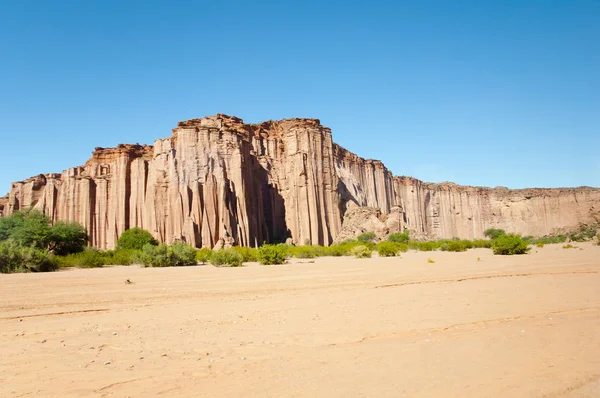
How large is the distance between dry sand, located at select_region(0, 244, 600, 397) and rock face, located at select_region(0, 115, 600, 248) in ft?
128

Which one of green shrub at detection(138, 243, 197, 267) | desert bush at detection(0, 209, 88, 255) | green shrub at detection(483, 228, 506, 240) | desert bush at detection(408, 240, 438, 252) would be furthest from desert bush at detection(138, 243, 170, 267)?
green shrub at detection(483, 228, 506, 240)

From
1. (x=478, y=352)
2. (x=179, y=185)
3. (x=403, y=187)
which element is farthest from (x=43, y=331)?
(x=403, y=187)

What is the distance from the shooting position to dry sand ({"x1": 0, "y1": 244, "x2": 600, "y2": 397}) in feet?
15.5

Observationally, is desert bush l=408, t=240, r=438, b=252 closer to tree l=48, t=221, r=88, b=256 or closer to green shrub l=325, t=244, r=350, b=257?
green shrub l=325, t=244, r=350, b=257

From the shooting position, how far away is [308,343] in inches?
261

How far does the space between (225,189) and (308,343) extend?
46898 millimetres

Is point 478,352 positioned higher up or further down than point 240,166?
further down

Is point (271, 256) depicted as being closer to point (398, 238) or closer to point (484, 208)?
point (398, 238)

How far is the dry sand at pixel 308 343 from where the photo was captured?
473 centimetres

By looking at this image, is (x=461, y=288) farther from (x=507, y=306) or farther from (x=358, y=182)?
(x=358, y=182)

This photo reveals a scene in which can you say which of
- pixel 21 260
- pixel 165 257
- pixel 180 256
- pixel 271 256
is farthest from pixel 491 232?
pixel 21 260

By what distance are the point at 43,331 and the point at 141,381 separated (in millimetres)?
3984

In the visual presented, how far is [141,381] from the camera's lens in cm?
496

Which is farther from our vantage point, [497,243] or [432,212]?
[432,212]
